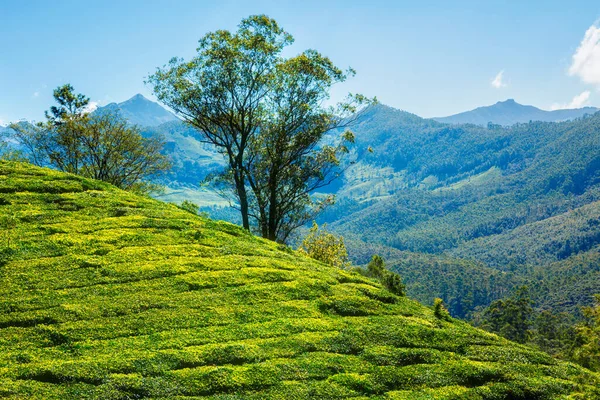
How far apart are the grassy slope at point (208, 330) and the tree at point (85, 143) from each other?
28.2 metres

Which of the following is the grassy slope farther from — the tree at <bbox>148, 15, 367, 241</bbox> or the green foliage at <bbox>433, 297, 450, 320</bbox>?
the tree at <bbox>148, 15, 367, 241</bbox>

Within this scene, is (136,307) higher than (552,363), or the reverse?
(136,307)

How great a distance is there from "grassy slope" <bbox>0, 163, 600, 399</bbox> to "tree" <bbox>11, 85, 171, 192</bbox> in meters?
28.2

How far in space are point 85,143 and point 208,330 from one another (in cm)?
4226

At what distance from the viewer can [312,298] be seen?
1914 centimetres

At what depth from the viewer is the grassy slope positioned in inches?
514

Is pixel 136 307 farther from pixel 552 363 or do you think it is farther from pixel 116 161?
pixel 116 161

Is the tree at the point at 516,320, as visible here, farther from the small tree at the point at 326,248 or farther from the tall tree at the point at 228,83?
the tall tree at the point at 228,83

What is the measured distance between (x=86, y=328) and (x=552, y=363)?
61.2 feet

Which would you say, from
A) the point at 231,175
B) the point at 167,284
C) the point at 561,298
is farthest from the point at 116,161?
the point at 561,298

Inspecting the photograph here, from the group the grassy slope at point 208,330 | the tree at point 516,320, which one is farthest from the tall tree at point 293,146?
the tree at point 516,320

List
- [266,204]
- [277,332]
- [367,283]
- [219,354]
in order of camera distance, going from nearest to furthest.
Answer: [219,354] → [277,332] → [367,283] → [266,204]

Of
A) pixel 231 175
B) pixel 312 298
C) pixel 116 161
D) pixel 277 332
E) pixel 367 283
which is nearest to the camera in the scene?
pixel 277 332

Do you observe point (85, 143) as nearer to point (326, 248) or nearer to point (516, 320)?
point (326, 248)
